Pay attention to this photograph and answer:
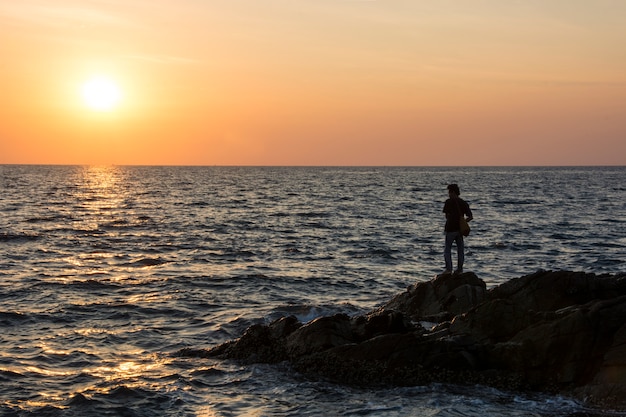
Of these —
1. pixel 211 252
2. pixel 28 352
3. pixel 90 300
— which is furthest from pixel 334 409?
pixel 211 252

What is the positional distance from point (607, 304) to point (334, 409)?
5.42 metres

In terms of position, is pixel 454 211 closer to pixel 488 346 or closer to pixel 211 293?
pixel 488 346

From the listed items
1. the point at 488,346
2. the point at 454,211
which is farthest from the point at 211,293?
the point at 488,346

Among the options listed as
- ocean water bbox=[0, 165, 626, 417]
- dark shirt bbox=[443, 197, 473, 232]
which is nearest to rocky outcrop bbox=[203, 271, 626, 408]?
ocean water bbox=[0, 165, 626, 417]

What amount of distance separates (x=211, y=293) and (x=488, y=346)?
10589 millimetres

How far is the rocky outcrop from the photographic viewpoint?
12.0m

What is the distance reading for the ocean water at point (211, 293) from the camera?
1162 centimetres

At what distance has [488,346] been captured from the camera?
42.8ft

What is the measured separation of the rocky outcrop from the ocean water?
42cm

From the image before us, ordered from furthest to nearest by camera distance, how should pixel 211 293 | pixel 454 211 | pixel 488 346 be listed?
pixel 211 293 < pixel 454 211 < pixel 488 346

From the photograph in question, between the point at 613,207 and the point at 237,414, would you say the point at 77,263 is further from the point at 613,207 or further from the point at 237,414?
the point at 613,207

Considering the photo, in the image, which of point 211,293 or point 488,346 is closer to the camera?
point 488,346

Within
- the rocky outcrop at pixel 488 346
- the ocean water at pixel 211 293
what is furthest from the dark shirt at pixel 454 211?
the rocky outcrop at pixel 488 346

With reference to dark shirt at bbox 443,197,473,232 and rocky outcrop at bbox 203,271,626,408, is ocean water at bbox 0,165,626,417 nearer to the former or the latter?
rocky outcrop at bbox 203,271,626,408
